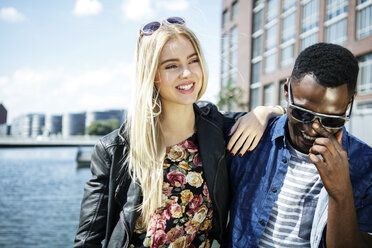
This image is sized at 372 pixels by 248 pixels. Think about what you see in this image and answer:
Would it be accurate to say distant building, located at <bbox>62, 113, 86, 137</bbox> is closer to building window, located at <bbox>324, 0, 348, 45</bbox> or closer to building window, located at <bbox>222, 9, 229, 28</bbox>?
building window, located at <bbox>222, 9, 229, 28</bbox>

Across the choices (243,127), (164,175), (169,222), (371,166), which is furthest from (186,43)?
(371,166)

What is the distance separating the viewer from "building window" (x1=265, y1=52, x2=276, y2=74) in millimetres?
29197

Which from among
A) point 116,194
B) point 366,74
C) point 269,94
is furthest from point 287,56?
point 116,194

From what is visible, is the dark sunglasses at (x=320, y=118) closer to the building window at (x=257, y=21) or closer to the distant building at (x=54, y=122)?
the building window at (x=257, y=21)

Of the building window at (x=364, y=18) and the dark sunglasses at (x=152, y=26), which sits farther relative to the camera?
the building window at (x=364, y=18)

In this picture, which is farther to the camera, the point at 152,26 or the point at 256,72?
the point at 256,72

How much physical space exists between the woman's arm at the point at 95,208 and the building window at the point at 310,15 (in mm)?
25231

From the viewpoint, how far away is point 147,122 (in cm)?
215

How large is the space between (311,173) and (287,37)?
27822 mm

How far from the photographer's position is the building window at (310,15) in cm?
2386

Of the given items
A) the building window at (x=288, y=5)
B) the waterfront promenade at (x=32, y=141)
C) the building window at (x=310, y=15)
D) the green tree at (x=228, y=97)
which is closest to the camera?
the building window at (x=310, y=15)

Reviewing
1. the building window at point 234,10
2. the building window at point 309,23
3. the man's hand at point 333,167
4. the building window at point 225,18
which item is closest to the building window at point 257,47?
the building window at point 234,10

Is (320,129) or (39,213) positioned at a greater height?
(320,129)

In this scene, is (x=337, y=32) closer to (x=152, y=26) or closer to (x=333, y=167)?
(x=152, y=26)
